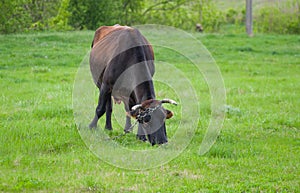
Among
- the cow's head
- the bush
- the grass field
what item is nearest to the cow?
the cow's head

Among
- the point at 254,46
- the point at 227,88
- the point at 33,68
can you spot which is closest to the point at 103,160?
the point at 227,88

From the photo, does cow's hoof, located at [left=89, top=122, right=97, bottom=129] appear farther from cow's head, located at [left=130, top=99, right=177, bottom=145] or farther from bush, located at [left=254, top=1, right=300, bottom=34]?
bush, located at [left=254, top=1, right=300, bottom=34]

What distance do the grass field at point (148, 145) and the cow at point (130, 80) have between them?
53 centimetres

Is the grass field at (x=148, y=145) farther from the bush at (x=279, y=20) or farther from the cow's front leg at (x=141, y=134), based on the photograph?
the bush at (x=279, y=20)

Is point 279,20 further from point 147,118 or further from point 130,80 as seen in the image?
point 147,118

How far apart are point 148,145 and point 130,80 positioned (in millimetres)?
1087

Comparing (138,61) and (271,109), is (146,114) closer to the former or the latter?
(138,61)

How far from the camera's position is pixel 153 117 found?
774cm

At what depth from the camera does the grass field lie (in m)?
6.61

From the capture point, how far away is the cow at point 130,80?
25.6 feet

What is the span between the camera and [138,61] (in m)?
8.46

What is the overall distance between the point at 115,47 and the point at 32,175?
3.11 meters

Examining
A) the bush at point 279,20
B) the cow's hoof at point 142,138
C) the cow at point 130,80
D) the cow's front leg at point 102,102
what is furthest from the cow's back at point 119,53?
the bush at point 279,20

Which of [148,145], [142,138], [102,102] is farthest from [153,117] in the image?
[102,102]
